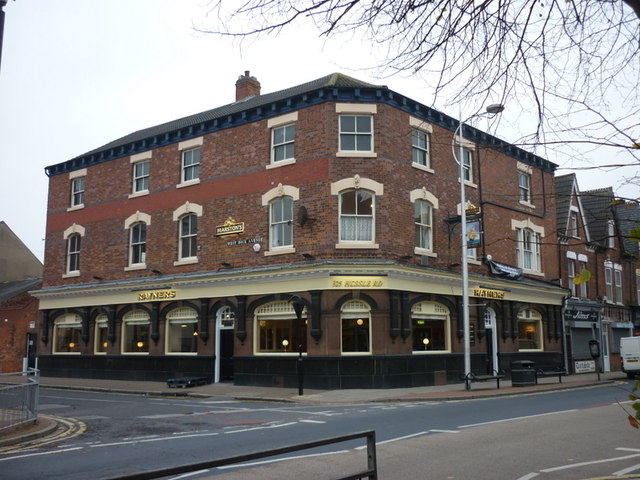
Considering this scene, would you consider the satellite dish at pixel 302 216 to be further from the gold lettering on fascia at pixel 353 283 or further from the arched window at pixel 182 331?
the arched window at pixel 182 331

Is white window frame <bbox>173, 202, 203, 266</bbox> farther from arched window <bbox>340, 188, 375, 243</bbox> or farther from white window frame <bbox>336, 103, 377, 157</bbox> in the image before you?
white window frame <bbox>336, 103, 377, 157</bbox>

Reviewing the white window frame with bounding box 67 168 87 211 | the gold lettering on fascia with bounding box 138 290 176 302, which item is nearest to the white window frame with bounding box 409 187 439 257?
the gold lettering on fascia with bounding box 138 290 176 302

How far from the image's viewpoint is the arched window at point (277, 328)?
2378 centimetres

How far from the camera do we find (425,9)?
6.30 meters

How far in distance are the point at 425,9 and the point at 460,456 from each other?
6392 millimetres

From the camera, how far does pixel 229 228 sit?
2622 cm

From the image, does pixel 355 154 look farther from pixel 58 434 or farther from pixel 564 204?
pixel 564 204

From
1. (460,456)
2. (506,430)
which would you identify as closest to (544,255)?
(506,430)

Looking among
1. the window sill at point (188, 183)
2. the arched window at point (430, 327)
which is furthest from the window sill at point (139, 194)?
the arched window at point (430, 327)

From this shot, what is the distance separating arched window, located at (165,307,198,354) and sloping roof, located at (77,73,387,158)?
8394 mm

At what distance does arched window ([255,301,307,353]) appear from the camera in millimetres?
23781

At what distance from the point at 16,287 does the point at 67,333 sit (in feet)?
41.0

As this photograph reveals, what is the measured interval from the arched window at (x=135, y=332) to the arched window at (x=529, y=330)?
17.6 meters

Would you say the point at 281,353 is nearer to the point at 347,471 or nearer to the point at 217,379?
the point at 217,379
